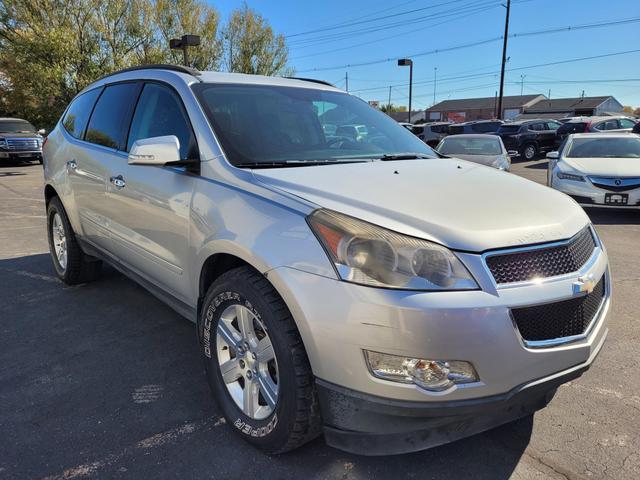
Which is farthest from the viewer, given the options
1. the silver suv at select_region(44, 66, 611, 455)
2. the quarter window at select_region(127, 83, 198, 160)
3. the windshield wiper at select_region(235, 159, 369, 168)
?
the quarter window at select_region(127, 83, 198, 160)

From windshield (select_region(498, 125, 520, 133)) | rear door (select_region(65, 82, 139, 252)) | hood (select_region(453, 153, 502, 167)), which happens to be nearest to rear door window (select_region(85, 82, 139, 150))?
rear door (select_region(65, 82, 139, 252))

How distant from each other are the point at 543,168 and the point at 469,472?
18501mm

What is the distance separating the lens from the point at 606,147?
941cm

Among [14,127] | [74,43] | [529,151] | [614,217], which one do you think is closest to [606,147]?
[614,217]

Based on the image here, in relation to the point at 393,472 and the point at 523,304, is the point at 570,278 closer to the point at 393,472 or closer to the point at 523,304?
the point at 523,304

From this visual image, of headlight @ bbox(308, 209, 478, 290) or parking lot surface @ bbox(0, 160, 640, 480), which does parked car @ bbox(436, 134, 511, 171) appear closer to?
parking lot surface @ bbox(0, 160, 640, 480)

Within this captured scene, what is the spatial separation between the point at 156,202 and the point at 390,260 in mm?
1713

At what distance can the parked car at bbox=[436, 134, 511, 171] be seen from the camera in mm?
10742

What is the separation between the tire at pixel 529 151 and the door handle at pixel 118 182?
21.7 meters

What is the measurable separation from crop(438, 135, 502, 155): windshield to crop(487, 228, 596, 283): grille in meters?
9.56

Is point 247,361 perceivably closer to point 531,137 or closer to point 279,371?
point 279,371

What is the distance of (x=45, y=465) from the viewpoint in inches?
91.7

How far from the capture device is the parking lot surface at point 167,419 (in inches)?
90.4

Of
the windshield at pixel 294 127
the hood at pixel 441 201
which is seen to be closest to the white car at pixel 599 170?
the windshield at pixel 294 127
